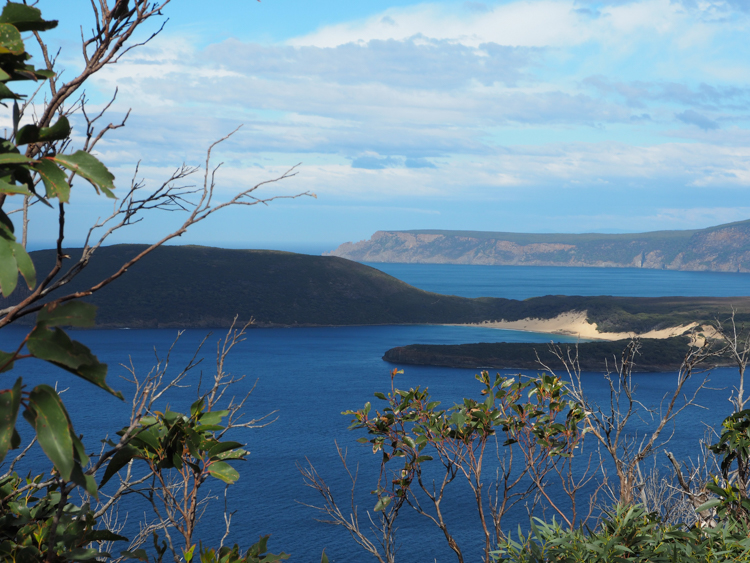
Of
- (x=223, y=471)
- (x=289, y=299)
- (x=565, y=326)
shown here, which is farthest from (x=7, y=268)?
(x=289, y=299)

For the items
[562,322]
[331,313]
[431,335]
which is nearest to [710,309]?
[562,322]

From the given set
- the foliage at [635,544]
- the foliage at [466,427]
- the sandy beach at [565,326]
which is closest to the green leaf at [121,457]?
the foliage at [635,544]

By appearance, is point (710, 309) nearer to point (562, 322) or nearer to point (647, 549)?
point (562, 322)

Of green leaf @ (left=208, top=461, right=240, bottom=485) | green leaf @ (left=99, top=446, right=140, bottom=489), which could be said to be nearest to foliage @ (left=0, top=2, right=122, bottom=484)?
green leaf @ (left=99, top=446, right=140, bottom=489)

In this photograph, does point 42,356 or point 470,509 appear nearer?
point 42,356

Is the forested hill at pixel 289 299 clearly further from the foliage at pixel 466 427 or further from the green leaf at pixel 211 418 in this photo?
the green leaf at pixel 211 418

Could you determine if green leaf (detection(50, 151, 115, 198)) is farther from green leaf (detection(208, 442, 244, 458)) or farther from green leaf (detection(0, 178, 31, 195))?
green leaf (detection(208, 442, 244, 458))
